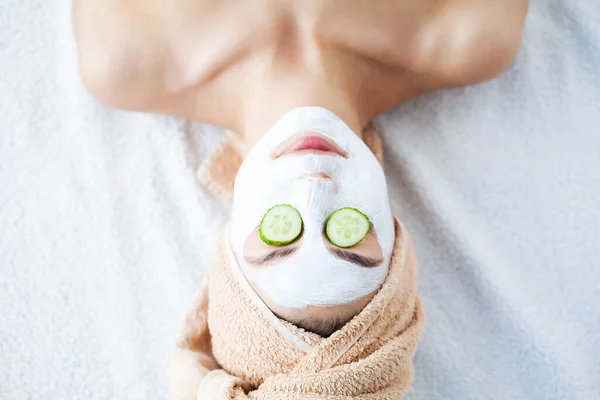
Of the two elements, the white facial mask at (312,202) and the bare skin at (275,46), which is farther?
the bare skin at (275,46)

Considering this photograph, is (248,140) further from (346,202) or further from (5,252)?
(5,252)

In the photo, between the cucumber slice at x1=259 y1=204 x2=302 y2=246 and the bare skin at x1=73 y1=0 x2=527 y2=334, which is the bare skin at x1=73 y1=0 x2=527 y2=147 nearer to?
the bare skin at x1=73 y1=0 x2=527 y2=334

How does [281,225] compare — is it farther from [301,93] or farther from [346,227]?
[301,93]

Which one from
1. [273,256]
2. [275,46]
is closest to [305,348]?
[273,256]

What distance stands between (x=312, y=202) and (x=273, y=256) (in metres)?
0.10

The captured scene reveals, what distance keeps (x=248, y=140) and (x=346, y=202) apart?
273mm

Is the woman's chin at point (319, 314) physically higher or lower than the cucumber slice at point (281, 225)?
lower

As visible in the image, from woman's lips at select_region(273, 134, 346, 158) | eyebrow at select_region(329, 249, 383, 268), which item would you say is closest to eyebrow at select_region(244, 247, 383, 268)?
eyebrow at select_region(329, 249, 383, 268)

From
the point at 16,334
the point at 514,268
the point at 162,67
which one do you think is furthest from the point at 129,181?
the point at 514,268

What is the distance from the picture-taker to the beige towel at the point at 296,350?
2.96 ft

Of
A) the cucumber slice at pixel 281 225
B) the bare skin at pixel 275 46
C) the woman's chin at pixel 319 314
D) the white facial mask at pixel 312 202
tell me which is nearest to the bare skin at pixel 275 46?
the bare skin at pixel 275 46

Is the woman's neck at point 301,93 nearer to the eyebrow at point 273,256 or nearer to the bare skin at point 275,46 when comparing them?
the bare skin at point 275,46

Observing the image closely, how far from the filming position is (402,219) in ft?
4.34

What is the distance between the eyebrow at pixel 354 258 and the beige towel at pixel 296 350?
0.05m
